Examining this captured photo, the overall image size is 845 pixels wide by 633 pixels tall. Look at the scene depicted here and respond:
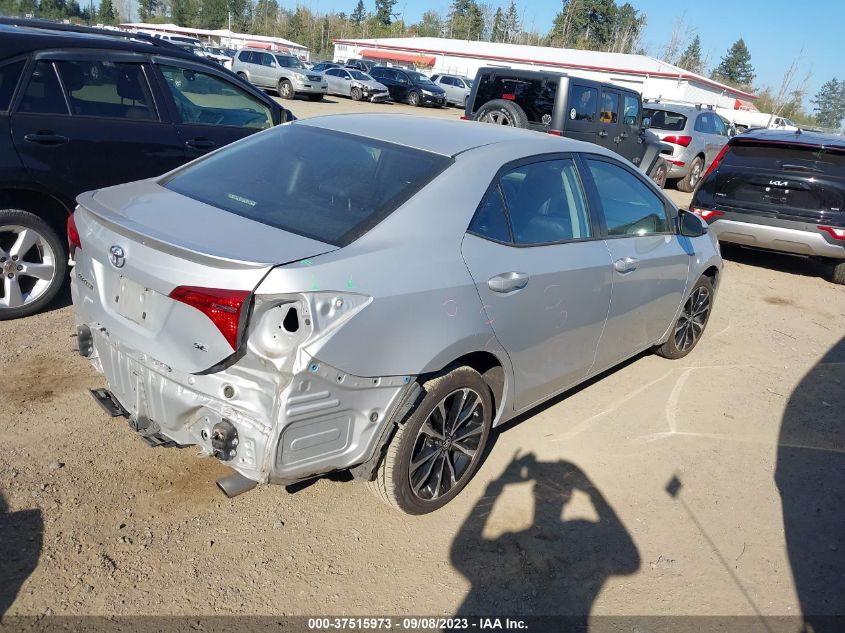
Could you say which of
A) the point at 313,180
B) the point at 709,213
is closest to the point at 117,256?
the point at 313,180

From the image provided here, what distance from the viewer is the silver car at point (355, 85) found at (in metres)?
33.3

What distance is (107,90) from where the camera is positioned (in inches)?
203

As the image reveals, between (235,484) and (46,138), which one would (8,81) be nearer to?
(46,138)

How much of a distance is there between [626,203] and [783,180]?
4.56m

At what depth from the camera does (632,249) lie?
13.9 ft

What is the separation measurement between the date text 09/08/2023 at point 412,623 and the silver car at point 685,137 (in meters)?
13.1

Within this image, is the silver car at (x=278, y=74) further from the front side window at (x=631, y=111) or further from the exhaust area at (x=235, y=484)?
the exhaust area at (x=235, y=484)

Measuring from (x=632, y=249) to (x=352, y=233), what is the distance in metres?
2.10

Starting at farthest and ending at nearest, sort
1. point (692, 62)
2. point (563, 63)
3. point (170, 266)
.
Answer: point (692, 62), point (563, 63), point (170, 266)

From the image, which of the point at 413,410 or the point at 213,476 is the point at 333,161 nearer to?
the point at 413,410

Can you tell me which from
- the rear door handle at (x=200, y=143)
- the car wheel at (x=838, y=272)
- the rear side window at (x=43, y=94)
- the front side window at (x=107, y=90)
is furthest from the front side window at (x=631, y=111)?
the rear side window at (x=43, y=94)

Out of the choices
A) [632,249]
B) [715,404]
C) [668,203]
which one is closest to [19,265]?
[632,249]

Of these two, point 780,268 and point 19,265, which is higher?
point 19,265

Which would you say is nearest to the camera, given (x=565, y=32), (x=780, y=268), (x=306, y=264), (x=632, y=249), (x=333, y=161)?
(x=306, y=264)
